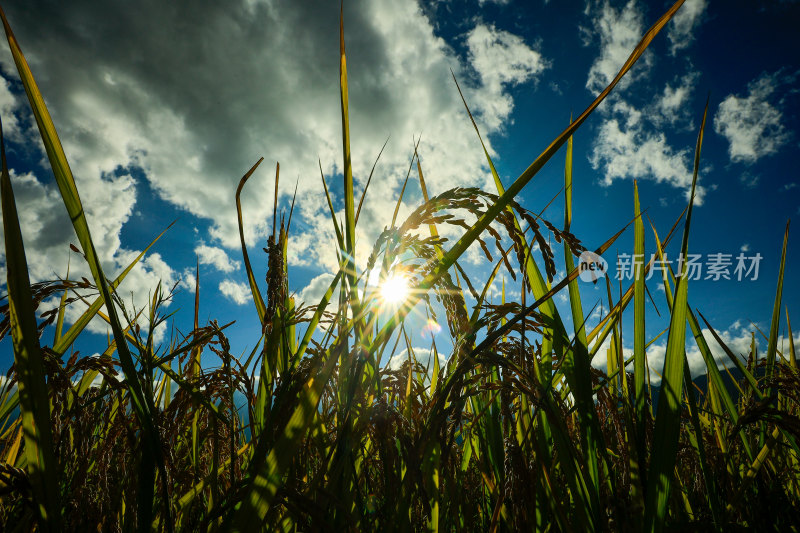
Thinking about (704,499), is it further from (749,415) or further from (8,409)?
(8,409)

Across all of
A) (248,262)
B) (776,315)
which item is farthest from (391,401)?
(776,315)

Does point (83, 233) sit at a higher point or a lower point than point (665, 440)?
higher

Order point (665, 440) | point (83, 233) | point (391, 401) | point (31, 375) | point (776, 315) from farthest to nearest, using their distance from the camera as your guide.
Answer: point (776, 315)
point (391, 401)
point (665, 440)
point (83, 233)
point (31, 375)

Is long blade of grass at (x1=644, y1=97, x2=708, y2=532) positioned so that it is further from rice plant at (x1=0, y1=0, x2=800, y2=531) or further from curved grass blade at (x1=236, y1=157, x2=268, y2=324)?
curved grass blade at (x1=236, y1=157, x2=268, y2=324)

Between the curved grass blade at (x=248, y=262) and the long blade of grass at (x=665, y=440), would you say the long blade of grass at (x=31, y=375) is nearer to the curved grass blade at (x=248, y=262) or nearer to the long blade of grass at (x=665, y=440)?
the curved grass blade at (x=248, y=262)

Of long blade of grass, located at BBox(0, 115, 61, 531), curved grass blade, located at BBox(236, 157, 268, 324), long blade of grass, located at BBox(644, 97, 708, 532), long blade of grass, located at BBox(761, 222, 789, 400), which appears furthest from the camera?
long blade of grass, located at BBox(761, 222, 789, 400)

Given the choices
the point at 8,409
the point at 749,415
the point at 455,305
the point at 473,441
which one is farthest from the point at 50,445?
the point at 749,415

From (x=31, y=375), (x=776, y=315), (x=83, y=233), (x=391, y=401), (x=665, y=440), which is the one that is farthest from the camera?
(x=776, y=315)

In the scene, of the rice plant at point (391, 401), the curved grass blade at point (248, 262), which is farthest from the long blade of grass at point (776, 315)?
the curved grass blade at point (248, 262)

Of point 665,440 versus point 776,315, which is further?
point 776,315

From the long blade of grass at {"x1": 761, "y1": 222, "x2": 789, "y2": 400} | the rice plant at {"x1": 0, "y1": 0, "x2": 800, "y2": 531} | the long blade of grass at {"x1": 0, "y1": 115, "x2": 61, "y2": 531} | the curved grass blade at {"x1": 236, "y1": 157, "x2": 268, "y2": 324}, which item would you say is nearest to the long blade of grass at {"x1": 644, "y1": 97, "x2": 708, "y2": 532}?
the rice plant at {"x1": 0, "y1": 0, "x2": 800, "y2": 531}

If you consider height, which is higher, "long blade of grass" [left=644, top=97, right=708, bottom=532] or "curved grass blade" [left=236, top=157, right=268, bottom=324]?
"curved grass blade" [left=236, top=157, right=268, bottom=324]

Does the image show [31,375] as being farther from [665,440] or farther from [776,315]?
[776,315]

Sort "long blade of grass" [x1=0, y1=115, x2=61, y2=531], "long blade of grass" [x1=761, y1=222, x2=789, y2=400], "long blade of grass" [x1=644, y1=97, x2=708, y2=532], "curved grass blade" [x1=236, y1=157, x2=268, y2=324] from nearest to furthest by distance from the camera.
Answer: "long blade of grass" [x1=0, y1=115, x2=61, y2=531] → "long blade of grass" [x1=644, y1=97, x2=708, y2=532] → "curved grass blade" [x1=236, y1=157, x2=268, y2=324] → "long blade of grass" [x1=761, y1=222, x2=789, y2=400]
